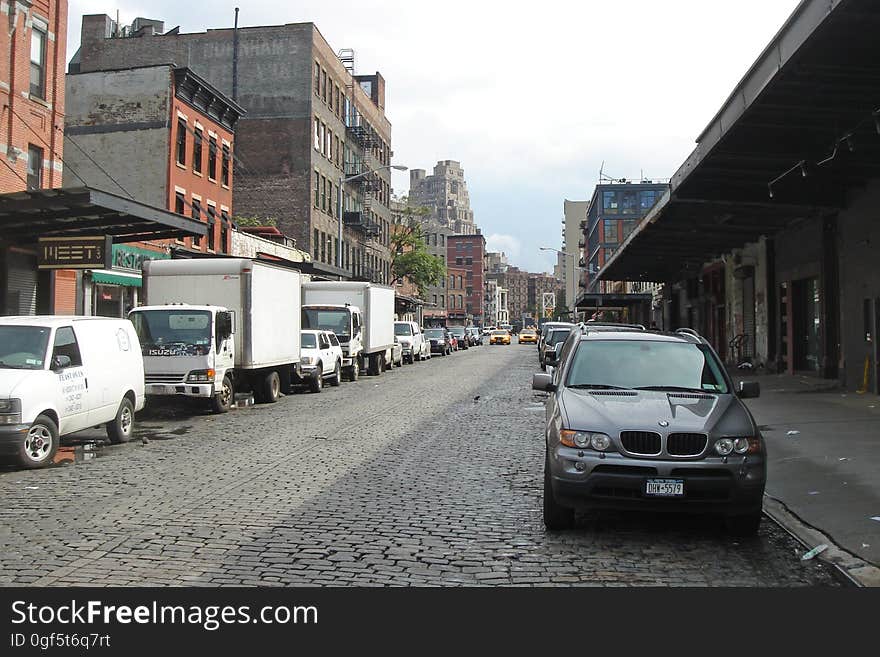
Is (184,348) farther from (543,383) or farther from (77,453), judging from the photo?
(543,383)

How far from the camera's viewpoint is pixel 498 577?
582cm

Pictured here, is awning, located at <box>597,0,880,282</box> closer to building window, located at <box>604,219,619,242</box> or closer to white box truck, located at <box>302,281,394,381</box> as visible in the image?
white box truck, located at <box>302,281,394,381</box>

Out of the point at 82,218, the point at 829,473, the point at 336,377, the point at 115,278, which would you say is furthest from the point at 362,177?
the point at 829,473

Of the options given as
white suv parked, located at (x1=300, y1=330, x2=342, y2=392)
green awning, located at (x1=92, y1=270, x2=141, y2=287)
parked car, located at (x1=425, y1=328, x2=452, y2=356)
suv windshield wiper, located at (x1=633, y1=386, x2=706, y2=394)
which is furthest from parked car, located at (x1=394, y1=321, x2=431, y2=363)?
suv windshield wiper, located at (x1=633, y1=386, x2=706, y2=394)

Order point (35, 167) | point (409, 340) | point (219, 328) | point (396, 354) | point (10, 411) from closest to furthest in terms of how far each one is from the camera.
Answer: point (10, 411) → point (219, 328) → point (35, 167) → point (396, 354) → point (409, 340)

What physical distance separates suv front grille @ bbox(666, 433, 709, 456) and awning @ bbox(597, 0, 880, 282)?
550 cm

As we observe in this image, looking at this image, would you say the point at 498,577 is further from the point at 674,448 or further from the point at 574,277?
the point at 574,277

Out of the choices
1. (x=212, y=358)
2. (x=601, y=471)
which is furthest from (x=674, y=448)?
(x=212, y=358)

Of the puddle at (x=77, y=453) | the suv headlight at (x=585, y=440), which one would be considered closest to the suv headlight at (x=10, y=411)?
the puddle at (x=77, y=453)

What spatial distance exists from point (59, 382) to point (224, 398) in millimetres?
6482

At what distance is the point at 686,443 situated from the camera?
22.0 ft

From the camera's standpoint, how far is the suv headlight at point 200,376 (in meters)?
16.2

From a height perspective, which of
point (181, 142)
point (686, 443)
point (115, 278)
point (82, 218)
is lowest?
point (686, 443)

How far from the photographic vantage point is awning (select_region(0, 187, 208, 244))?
17.4m
